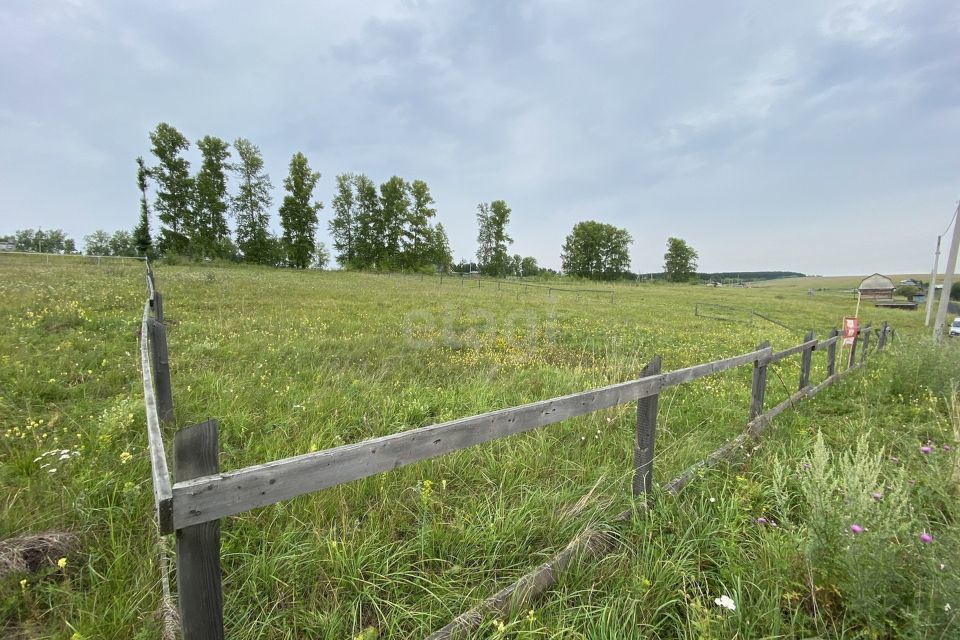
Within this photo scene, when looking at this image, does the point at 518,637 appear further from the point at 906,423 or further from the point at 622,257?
the point at 622,257

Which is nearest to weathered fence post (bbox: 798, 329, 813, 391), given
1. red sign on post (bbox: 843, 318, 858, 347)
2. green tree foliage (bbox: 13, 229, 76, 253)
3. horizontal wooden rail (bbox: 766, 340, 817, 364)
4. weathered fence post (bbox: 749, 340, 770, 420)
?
horizontal wooden rail (bbox: 766, 340, 817, 364)

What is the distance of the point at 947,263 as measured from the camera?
12539mm

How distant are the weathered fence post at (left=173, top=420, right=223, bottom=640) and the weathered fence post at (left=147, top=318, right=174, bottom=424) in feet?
11.1

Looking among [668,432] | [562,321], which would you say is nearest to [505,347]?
[668,432]

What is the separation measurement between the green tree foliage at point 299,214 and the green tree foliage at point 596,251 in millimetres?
56734

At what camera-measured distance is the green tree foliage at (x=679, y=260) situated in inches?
4021

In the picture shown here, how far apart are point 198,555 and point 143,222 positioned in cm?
5724

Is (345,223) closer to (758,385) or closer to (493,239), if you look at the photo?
(493,239)

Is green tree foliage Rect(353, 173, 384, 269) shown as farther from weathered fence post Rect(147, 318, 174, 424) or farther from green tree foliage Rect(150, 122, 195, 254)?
weathered fence post Rect(147, 318, 174, 424)

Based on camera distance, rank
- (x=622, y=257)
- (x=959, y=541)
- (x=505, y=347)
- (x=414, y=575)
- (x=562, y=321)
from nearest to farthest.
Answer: (x=959, y=541), (x=414, y=575), (x=505, y=347), (x=562, y=321), (x=622, y=257)

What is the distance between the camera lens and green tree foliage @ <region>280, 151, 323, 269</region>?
163 ft

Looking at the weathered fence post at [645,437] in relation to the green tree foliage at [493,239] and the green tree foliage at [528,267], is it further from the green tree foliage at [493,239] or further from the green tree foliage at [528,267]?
the green tree foliage at [528,267]

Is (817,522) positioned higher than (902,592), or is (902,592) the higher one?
(817,522)

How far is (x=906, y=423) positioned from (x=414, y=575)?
21.4 feet
